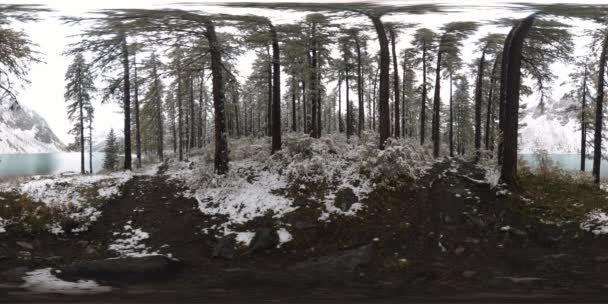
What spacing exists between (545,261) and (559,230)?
1.86 meters

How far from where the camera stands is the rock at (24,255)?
353cm

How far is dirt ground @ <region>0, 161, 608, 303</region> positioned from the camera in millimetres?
2777

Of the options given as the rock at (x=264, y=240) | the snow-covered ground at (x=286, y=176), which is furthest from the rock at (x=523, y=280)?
the snow-covered ground at (x=286, y=176)

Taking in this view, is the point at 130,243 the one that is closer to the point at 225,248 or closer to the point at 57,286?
the point at 225,248

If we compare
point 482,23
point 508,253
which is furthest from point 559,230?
point 482,23

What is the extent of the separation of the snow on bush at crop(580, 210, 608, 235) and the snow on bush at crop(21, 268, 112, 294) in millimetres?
6900

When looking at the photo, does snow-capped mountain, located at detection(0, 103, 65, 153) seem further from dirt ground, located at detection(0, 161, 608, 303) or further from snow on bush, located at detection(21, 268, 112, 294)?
snow on bush, located at detection(21, 268, 112, 294)

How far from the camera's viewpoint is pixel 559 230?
5555 millimetres

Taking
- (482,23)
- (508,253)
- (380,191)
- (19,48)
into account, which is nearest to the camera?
(19,48)

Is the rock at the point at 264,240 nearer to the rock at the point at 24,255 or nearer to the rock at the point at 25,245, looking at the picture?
the rock at the point at 24,255

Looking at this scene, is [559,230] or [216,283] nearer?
[216,283]

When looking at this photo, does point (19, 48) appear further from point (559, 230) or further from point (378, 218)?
point (559, 230)

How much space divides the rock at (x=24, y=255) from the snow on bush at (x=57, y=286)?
2.61 feet

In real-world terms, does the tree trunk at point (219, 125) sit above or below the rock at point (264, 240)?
above
